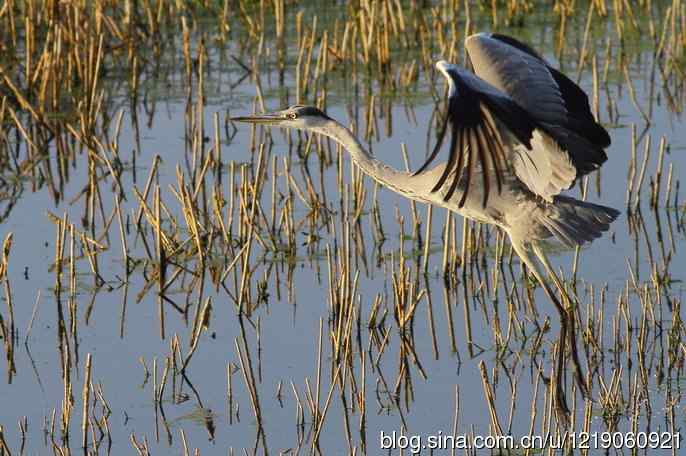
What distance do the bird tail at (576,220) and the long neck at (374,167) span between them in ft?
2.28

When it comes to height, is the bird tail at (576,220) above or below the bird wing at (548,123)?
below

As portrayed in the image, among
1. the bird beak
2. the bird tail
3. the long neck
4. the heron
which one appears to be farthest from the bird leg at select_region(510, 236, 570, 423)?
the bird beak

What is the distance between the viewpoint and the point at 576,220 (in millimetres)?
6691

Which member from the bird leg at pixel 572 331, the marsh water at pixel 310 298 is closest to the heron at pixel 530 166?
the bird leg at pixel 572 331

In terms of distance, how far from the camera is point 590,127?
646 cm

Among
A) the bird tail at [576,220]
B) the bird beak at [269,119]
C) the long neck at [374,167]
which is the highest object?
the bird beak at [269,119]

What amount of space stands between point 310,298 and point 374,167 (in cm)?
102

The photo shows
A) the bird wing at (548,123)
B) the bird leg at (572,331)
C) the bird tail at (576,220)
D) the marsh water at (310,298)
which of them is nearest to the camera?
the marsh water at (310,298)

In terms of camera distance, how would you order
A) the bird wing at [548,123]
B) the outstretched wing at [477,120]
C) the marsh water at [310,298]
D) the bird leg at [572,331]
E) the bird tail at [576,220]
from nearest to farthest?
the outstretched wing at [477,120]
the marsh water at [310,298]
the bird leg at [572,331]
the bird wing at [548,123]
the bird tail at [576,220]

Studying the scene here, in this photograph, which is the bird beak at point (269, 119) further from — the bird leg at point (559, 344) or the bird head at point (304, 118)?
the bird leg at point (559, 344)

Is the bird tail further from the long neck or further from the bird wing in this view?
the long neck

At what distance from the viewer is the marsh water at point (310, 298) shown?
5.89m

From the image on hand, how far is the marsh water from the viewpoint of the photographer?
5.89 meters

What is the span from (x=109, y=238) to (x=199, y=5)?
18.8ft
